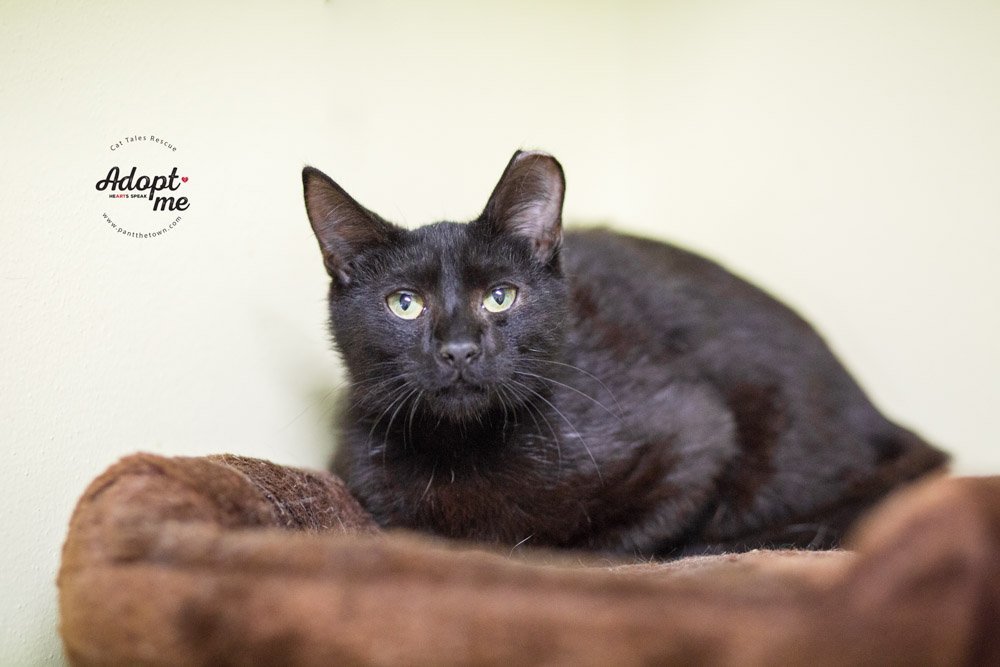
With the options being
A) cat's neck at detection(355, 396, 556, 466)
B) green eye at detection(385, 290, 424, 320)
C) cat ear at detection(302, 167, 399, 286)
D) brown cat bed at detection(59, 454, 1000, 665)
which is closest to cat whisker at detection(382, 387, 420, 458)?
cat's neck at detection(355, 396, 556, 466)

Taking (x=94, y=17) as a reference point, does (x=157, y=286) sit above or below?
below

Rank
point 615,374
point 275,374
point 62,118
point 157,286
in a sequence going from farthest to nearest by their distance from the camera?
1. point 275,374
2. point 615,374
3. point 157,286
4. point 62,118

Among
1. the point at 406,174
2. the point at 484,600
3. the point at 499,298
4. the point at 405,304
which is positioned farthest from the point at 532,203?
the point at 484,600

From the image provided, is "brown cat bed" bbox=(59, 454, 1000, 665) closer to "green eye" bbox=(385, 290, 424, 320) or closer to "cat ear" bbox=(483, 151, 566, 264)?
"green eye" bbox=(385, 290, 424, 320)

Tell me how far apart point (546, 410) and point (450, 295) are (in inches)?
11.8

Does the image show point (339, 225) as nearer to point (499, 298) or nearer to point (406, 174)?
point (499, 298)

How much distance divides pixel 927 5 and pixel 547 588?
5.34 feet

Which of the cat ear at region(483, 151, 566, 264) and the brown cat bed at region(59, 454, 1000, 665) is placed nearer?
the brown cat bed at region(59, 454, 1000, 665)

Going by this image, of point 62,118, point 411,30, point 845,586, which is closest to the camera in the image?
point 845,586

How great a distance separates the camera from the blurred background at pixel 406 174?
3.98 feet

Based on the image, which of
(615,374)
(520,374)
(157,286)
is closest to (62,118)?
(157,286)

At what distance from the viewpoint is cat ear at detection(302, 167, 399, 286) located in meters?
1.32

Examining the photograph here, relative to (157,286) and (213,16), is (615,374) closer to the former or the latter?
(157,286)

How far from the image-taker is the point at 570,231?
1887 mm
